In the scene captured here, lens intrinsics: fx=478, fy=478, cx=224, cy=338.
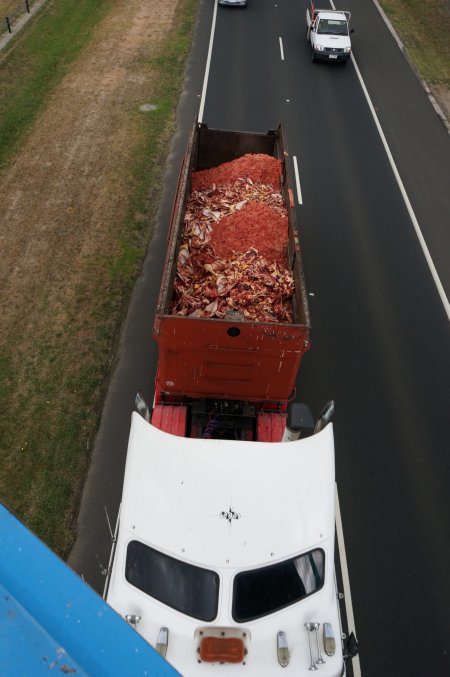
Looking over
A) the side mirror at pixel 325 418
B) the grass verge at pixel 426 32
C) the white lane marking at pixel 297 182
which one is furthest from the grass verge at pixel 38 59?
the grass verge at pixel 426 32

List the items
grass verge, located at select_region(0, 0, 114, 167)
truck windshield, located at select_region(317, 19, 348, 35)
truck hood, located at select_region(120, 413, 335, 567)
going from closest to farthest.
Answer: truck hood, located at select_region(120, 413, 335, 567), grass verge, located at select_region(0, 0, 114, 167), truck windshield, located at select_region(317, 19, 348, 35)

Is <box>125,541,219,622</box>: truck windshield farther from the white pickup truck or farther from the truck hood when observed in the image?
→ the white pickup truck

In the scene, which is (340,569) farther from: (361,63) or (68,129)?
(361,63)

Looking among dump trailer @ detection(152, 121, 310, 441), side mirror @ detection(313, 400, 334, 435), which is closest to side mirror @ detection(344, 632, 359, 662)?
side mirror @ detection(313, 400, 334, 435)

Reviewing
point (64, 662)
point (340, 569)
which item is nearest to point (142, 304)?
point (340, 569)

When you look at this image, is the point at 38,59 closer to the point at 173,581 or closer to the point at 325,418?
the point at 325,418

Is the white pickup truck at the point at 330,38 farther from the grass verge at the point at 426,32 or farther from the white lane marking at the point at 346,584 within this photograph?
the white lane marking at the point at 346,584
